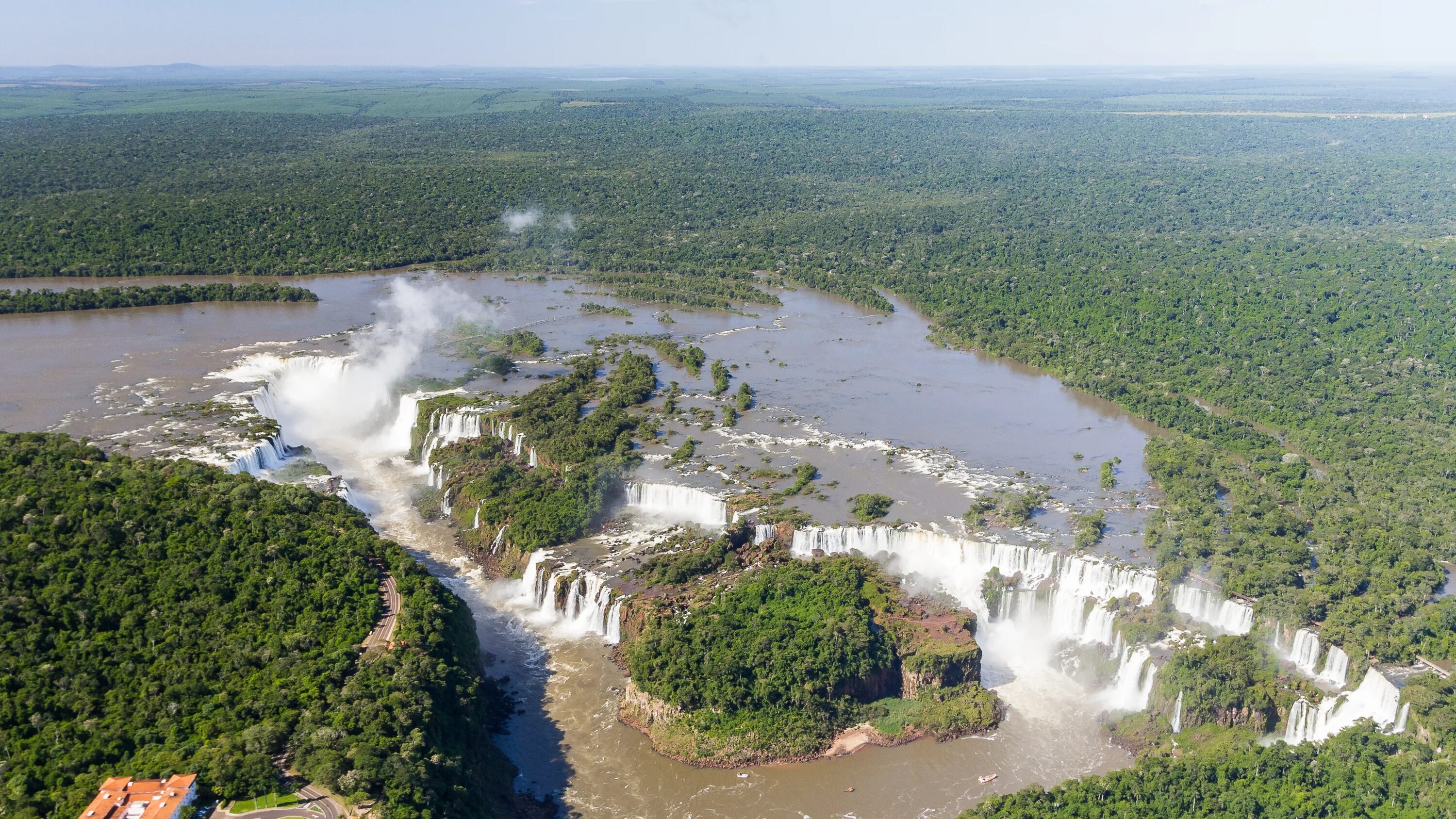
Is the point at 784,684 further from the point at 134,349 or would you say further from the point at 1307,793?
the point at 134,349

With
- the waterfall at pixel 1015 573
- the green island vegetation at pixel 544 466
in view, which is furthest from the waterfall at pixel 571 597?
the waterfall at pixel 1015 573

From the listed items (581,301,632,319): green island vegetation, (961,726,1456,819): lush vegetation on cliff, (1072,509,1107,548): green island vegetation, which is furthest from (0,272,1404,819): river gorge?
(961,726,1456,819): lush vegetation on cliff

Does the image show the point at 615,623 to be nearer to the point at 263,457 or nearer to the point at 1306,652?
the point at 263,457

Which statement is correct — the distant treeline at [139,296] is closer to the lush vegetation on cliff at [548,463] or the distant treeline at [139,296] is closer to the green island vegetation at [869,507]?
the lush vegetation on cliff at [548,463]

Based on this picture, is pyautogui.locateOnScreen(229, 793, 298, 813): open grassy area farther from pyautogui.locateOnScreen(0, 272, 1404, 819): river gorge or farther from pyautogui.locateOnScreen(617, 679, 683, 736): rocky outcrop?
pyautogui.locateOnScreen(617, 679, 683, 736): rocky outcrop

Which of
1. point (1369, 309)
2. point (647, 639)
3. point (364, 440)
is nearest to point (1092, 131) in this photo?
point (1369, 309)

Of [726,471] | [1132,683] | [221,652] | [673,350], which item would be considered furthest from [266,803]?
[673,350]
